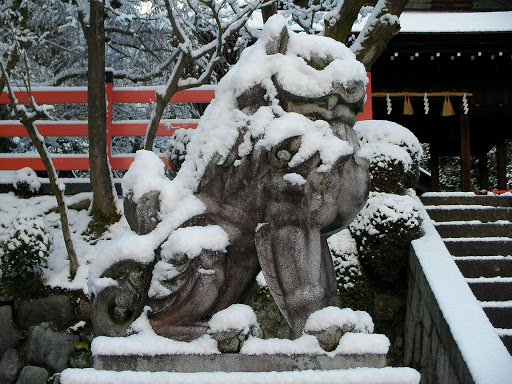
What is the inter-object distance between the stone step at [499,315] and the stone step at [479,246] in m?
0.99

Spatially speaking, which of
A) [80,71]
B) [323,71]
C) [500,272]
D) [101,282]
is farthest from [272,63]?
[80,71]

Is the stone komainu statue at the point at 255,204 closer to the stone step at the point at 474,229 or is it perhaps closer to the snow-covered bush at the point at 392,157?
the snow-covered bush at the point at 392,157

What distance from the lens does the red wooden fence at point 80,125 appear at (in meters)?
7.86

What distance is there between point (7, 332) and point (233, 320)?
4.21 m

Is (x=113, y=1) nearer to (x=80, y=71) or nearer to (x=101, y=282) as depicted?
(x=80, y=71)

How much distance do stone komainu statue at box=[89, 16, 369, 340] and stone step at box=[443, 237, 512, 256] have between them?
364 cm

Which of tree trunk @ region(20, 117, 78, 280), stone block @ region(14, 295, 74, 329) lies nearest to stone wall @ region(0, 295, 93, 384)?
stone block @ region(14, 295, 74, 329)

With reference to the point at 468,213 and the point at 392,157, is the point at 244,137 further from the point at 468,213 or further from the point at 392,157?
the point at 468,213

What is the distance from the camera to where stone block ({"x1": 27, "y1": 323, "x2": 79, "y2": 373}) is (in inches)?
204

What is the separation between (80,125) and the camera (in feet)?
26.3

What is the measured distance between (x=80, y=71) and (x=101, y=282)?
8.46 m

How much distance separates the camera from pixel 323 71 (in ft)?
7.43

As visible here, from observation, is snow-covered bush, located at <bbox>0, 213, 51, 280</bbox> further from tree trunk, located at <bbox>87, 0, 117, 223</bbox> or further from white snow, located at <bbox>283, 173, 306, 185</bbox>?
white snow, located at <bbox>283, 173, 306, 185</bbox>

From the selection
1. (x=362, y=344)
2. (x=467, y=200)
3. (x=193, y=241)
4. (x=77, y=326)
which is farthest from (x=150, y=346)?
(x=467, y=200)
